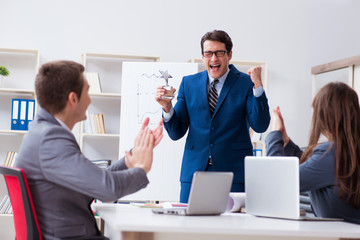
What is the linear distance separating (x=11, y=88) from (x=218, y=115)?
2952 mm

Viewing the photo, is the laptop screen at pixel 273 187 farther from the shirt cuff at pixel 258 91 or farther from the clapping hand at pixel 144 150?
the shirt cuff at pixel 258 91

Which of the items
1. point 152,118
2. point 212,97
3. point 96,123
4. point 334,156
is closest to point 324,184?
point 334,156

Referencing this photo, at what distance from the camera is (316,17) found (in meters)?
5.57

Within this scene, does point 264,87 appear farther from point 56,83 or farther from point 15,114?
point 56,83

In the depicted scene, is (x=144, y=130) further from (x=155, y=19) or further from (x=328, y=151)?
(x=155, y=19)

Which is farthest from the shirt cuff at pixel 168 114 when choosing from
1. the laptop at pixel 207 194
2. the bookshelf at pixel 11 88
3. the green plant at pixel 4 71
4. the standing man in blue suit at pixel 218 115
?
the green plant at pixel 4 71

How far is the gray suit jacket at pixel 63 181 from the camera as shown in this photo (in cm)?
157

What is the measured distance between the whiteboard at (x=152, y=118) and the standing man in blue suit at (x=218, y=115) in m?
1.64

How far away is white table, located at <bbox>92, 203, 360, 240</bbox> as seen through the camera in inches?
55.8


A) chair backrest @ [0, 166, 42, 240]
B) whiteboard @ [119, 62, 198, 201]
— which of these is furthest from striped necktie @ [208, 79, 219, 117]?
whiteboard @ [119, 62, 198, 201]

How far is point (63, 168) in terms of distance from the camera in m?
1.57

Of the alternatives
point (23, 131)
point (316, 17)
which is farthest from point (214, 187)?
point (316, 17)

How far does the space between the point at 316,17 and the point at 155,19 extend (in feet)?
5.92

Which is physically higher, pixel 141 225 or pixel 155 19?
pixel 155 19
